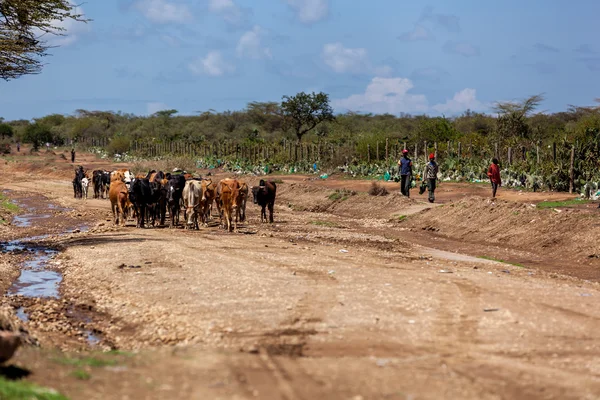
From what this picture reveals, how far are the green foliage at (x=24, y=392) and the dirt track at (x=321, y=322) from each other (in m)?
0.29

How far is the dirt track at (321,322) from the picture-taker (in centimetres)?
756

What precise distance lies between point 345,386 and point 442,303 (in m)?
4.45

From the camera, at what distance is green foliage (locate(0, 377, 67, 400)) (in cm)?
635

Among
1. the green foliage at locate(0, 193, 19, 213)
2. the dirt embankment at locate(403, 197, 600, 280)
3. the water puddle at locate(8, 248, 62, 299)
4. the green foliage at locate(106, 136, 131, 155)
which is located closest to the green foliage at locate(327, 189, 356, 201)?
the dirt embankment at locate(403, 197, 600, 280)

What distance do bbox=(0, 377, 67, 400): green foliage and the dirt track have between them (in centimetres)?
29

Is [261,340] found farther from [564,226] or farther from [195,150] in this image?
[195,150]

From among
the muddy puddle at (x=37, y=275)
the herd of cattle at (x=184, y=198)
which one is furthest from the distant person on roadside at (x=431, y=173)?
the muddy puddle at (x=37, y=275)

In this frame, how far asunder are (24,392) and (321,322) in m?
4.65

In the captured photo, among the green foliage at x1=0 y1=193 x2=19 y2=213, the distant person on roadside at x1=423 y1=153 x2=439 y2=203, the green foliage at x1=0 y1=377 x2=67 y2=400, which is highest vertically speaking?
the distant person on roadside at x1=423 y1=153 x2=439 y2=203

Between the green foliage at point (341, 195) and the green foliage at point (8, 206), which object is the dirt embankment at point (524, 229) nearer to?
the green foliage at point (341, 195)

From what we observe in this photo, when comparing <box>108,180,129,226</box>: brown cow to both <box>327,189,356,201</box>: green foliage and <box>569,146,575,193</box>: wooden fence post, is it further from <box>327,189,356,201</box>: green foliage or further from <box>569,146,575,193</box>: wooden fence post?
<box>569,146,575,193</box>: wooden fence post

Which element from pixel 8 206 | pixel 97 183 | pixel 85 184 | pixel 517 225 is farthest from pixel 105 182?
pixel 517 225

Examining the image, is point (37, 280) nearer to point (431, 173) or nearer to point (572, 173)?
point (431, 173)

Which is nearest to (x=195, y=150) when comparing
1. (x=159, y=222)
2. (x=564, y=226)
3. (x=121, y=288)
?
(x=159, y=222)
